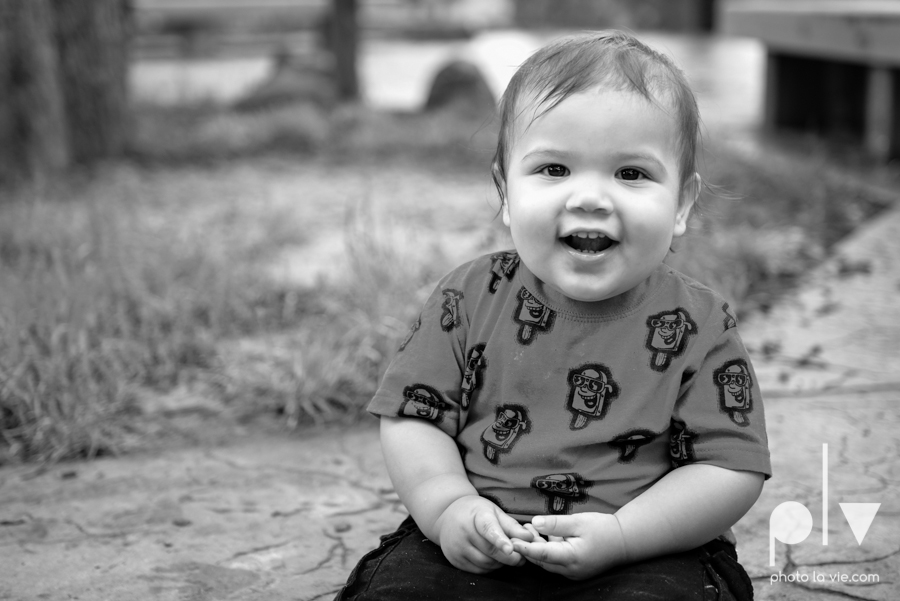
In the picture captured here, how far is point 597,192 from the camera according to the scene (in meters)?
1.41

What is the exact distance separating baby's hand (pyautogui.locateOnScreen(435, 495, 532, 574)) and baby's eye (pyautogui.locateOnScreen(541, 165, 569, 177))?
48 cm

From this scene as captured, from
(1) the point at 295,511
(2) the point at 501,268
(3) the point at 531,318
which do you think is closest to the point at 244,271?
(1) the point at 295,511

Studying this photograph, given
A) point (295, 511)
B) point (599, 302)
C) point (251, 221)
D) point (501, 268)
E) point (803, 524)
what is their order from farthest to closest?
point (251, 221) < point (295, 511) < point (803, 524) < point (501, 268) < point (599, 302)

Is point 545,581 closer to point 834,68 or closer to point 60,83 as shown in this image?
point 60,83

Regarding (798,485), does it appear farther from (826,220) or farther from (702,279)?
(826,220)

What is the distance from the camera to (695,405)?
146 cm

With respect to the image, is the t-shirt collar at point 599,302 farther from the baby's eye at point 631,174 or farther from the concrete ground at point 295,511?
the concrete ground at point 295,511

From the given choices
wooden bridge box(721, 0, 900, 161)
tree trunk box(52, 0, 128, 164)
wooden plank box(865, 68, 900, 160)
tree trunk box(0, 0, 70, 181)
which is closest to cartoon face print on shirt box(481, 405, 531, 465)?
tree trunk box(0, 0, 70, 181)

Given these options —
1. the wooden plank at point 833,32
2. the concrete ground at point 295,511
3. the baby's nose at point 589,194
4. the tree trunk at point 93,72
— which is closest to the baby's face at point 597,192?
the baby's nose at point 589,194

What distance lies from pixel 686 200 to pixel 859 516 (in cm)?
81

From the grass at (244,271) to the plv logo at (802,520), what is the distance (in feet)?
2.15

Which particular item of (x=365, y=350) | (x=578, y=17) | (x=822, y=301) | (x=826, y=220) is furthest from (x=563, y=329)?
(x=578, y=17)

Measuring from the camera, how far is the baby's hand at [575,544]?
1332mm

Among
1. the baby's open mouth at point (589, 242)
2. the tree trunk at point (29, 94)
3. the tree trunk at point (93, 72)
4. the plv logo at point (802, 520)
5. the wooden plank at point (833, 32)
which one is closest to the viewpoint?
the baby's open mouth at point (589, 242)
